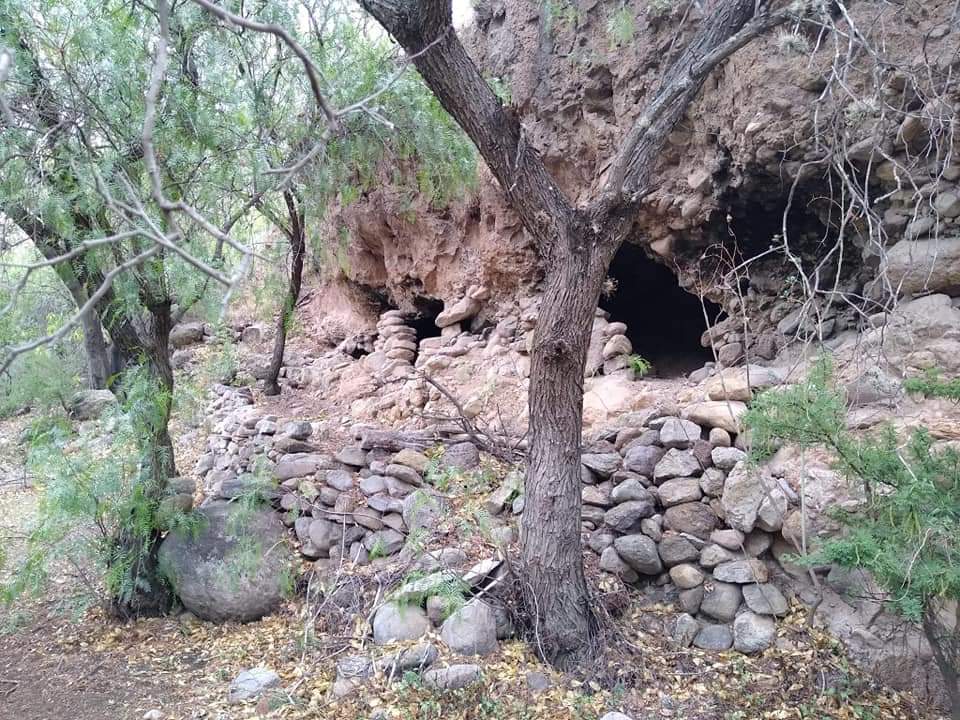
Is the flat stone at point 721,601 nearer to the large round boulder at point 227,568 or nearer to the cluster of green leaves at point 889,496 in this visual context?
the cluster of green leaves at point 889,496

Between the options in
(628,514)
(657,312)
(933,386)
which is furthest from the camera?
(657,312)

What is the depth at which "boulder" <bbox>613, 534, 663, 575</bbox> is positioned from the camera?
356cm

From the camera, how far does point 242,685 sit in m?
3.27

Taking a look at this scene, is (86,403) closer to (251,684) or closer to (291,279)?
(291,279)

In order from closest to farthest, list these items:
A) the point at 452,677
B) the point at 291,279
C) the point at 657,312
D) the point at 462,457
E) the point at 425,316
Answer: the point at 452,677
the point at 462,457
the point at 291,279
the point at 657,312
the point at 425,316

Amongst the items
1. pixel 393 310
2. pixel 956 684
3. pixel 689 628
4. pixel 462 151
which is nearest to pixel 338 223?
pixel 393 310

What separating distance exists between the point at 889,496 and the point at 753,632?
43.0 inches

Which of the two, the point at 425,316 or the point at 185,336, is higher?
the point at 185,336

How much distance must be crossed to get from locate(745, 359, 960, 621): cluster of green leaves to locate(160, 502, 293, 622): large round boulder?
2.83 m

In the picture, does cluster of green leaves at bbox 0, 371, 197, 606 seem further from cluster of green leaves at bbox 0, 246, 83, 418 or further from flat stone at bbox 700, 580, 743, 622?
flat stone at bbox 700, 580, 743, 622

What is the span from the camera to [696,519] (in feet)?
11.8

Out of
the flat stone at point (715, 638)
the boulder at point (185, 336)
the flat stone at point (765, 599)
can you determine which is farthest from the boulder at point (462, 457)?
the boulder at point (185, 336)

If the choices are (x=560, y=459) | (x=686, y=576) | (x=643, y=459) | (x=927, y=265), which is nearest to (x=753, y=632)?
(x=686, y=576)

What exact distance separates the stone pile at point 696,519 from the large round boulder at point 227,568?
1393 mm
